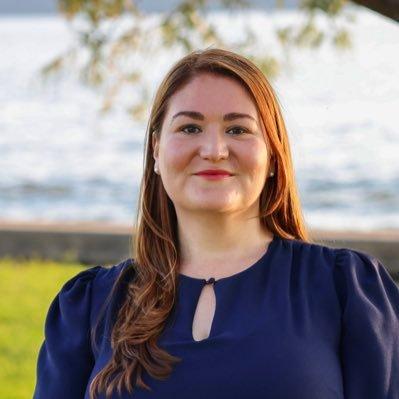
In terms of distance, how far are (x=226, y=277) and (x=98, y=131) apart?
21.1 metres

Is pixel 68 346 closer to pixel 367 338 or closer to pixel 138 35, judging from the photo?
pixel 367 338

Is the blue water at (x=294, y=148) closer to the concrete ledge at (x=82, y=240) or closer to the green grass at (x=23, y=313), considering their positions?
the concrete ledge at (x=82, y=240)

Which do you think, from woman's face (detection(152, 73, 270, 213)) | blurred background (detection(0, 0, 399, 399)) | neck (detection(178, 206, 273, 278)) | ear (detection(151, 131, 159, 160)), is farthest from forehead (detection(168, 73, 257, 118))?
blurred background (detection(0, 0, 399, 399))

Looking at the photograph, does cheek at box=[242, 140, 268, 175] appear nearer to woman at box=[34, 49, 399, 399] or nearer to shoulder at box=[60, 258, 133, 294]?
woman at box=[34, 49, 399, 399]

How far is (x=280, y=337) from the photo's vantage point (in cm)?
253

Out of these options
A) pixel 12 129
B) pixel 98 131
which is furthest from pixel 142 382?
pixel 12 129

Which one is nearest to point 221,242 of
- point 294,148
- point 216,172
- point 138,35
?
point 216,172

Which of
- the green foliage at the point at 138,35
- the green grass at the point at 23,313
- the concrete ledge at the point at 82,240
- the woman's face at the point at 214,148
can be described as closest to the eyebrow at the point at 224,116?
the woman's face at the point at 214,148

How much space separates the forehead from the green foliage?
3123 mm

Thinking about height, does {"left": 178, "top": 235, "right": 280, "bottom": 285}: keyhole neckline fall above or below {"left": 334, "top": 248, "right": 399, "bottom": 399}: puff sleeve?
above

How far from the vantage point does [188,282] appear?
2.73 metres

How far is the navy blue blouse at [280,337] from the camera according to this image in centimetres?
251

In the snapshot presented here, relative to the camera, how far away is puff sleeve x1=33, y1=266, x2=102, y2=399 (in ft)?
9.04

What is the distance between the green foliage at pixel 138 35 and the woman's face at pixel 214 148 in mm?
3138
